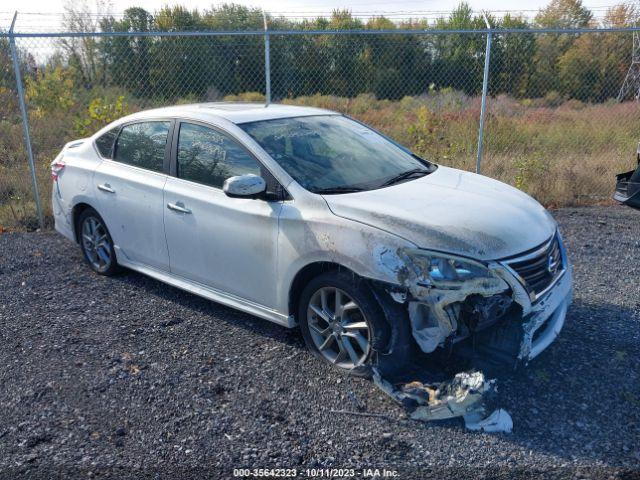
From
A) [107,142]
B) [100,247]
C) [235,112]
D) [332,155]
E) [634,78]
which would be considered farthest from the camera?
[634,78]

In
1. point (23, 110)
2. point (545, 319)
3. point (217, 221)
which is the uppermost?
point (23, 110)

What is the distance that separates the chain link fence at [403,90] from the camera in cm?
867

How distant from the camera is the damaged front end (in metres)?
3.34

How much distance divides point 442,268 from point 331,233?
72 centimetres

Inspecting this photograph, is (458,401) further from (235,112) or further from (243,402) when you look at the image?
(235,112)

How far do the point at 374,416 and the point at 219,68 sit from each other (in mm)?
6975

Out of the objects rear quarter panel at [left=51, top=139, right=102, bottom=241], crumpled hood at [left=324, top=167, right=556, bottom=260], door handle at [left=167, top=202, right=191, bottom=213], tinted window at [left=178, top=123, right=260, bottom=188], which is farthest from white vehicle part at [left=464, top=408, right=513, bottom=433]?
rear quarter panel at [left=51, top=139, right=102, bottom=241]

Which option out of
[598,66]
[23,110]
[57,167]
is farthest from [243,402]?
[598,66]

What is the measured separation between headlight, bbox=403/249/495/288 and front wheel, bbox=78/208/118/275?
320 cm

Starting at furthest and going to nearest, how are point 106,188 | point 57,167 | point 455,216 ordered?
point 57,167
point 106,188
point 455,216

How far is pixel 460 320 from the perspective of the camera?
3412mm

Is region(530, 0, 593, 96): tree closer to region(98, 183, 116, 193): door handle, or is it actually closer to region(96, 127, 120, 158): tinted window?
region(96, 127, 120, 158): tinted window

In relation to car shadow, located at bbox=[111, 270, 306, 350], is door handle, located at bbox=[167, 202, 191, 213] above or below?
above

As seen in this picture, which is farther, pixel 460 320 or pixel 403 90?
pixel 403 90
